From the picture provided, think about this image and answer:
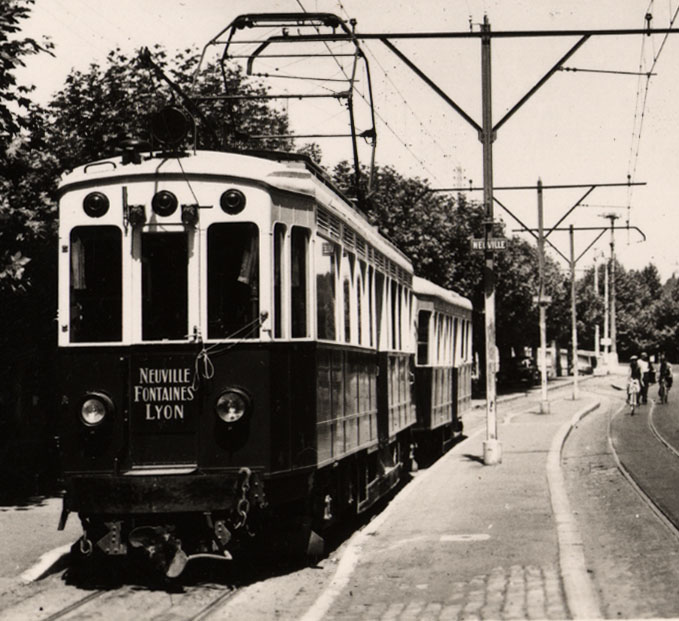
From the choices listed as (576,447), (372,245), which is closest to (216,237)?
(372,245)

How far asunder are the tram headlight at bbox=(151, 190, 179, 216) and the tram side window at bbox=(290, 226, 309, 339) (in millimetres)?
986

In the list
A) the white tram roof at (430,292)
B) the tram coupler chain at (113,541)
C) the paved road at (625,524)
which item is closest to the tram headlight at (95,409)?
the tram coupler chain at (113,541)

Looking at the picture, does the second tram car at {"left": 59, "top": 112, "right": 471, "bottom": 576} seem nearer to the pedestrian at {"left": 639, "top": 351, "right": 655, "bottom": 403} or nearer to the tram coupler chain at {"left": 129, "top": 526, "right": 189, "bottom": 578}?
the tram coupler chain at {"left": 129, "top": 526, "right": 189, "bottom": 578}

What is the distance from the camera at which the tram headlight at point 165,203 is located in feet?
31.2

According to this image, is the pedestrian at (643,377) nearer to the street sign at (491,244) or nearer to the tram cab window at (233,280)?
the street sign at (491,244)

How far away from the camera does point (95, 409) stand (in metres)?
9.37

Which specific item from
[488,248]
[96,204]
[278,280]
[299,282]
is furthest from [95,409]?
[488,248]

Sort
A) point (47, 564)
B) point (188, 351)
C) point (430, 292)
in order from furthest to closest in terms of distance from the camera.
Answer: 1. point (430, 292)
2. point (47, 564)
3. point (188, 351)

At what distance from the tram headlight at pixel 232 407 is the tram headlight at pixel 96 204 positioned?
1785 millimetres

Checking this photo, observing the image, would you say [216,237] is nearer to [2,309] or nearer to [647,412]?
[2,309]

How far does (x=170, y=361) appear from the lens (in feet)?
30.6

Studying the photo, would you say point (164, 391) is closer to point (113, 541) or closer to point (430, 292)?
point (113, 541)

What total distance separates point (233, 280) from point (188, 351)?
25.8 inches

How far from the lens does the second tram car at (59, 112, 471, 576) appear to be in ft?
30.2
